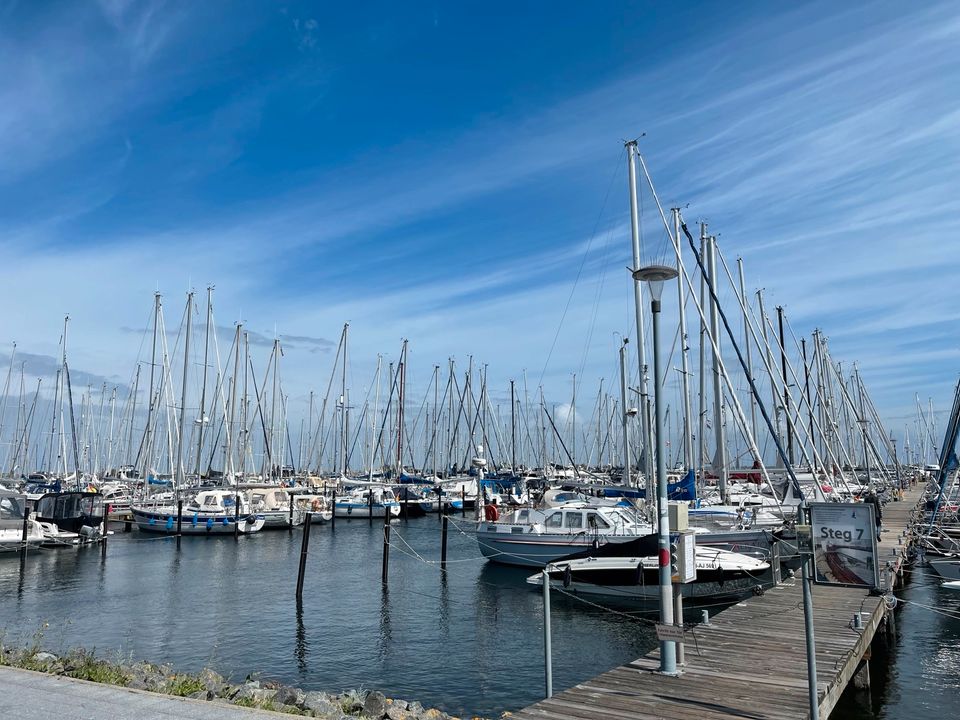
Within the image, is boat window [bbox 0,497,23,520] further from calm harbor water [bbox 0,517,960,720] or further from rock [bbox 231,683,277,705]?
rock [bbox 231,683,277,705]

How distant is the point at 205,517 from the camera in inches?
2028

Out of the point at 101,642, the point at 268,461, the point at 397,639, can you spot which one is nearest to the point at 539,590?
the point at 397,639

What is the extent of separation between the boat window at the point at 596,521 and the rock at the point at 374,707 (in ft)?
63.4

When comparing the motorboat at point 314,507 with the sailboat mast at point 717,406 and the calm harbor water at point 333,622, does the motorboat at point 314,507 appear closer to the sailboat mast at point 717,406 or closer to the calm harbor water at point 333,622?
the calm harbor water at point 333,622

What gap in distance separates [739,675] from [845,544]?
9.43 ft

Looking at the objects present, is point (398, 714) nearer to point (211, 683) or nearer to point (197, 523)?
point (211, 683)

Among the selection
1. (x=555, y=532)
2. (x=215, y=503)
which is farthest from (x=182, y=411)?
(x=555, y=532)

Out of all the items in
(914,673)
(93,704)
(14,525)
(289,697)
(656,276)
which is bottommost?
(914,673)

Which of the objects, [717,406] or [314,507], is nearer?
[717,406]

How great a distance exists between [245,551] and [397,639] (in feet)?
82.7

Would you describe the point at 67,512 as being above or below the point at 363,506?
above

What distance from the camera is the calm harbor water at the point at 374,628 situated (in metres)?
17.2

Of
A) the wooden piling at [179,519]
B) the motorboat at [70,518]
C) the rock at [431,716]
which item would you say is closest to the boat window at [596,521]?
the rock at [431,716]

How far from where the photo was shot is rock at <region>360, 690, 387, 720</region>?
12562mm
